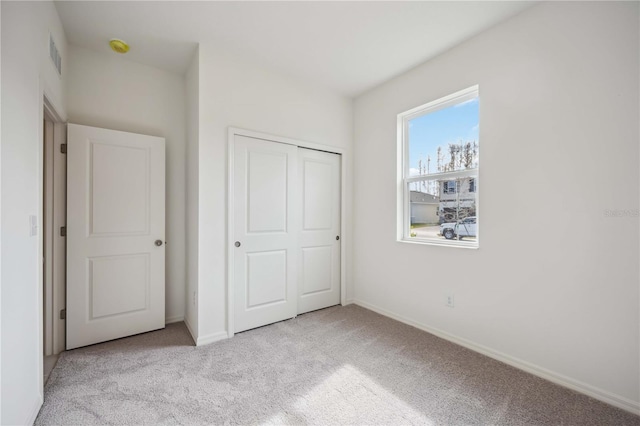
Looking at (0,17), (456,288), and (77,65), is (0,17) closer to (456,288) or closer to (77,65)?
(77,65)

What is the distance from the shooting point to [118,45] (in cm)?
248

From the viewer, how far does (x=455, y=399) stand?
1794 mm

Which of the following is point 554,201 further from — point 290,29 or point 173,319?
point 173,319

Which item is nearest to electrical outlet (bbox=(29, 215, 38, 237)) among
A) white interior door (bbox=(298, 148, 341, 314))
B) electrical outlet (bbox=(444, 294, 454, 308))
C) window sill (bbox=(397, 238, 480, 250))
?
white interior door (bbox=(298, 148, 341, 314))

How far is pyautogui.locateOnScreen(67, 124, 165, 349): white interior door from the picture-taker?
2.44m

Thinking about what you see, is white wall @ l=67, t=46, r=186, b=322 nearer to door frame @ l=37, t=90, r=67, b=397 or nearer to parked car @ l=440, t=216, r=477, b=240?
door frame @ l=37, t=90, r=67, b=397

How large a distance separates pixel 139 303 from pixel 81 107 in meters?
1.93

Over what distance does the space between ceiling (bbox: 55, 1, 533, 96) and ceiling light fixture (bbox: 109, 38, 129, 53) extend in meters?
0.04

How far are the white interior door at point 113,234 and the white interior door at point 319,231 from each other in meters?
1.48

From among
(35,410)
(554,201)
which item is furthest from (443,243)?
(35,410)

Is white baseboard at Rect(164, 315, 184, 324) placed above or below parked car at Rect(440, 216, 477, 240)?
below

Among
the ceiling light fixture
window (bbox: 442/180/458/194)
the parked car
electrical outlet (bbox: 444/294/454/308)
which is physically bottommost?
electrical outlet (bbox: 444/294/454/308)

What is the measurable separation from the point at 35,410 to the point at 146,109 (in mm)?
2559

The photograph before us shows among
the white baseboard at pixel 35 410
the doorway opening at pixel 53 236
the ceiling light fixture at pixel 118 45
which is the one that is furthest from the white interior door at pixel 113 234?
the white baseboard at pixel 35 410
